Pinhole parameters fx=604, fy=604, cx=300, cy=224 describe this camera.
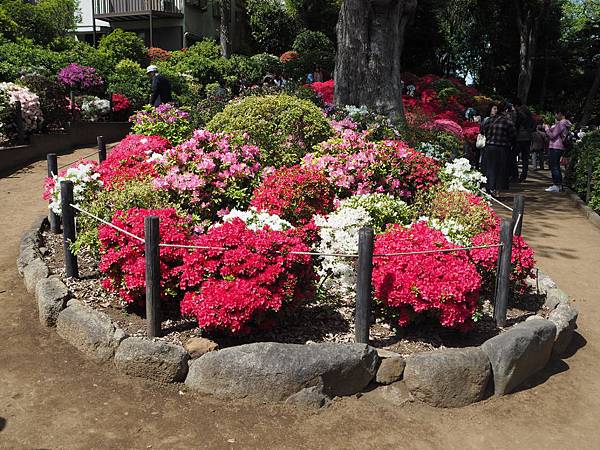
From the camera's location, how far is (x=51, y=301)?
508 centimetres

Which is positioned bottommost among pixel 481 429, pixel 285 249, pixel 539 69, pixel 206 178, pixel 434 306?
pixel 481 429

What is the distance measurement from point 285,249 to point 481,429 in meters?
1.88

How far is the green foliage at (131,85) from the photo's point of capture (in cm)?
1833

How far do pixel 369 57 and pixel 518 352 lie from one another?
7.97m

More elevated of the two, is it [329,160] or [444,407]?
[329,160]

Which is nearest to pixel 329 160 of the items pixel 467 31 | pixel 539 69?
pixel 467 31

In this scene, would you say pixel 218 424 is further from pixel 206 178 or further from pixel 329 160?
pixel 329 160

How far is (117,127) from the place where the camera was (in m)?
16.8

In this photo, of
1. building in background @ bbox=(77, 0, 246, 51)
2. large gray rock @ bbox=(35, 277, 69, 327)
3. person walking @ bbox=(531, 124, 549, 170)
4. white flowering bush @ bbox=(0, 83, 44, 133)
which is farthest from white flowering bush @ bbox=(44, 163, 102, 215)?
building in background @ bbox=(77, 0, 246, 51)

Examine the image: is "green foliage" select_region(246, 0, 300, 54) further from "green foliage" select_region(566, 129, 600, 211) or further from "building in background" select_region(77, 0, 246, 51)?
"green foliage" select_region(566, 129, 600, 211)

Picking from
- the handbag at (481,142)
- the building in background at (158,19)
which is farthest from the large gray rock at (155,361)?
the building in background at (158,19)

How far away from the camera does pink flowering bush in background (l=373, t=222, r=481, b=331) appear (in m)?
4.61

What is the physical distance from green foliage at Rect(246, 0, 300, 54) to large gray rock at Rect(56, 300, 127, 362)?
28335 mm

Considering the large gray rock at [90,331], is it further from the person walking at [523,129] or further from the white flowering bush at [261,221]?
the person walking at [523,129]
